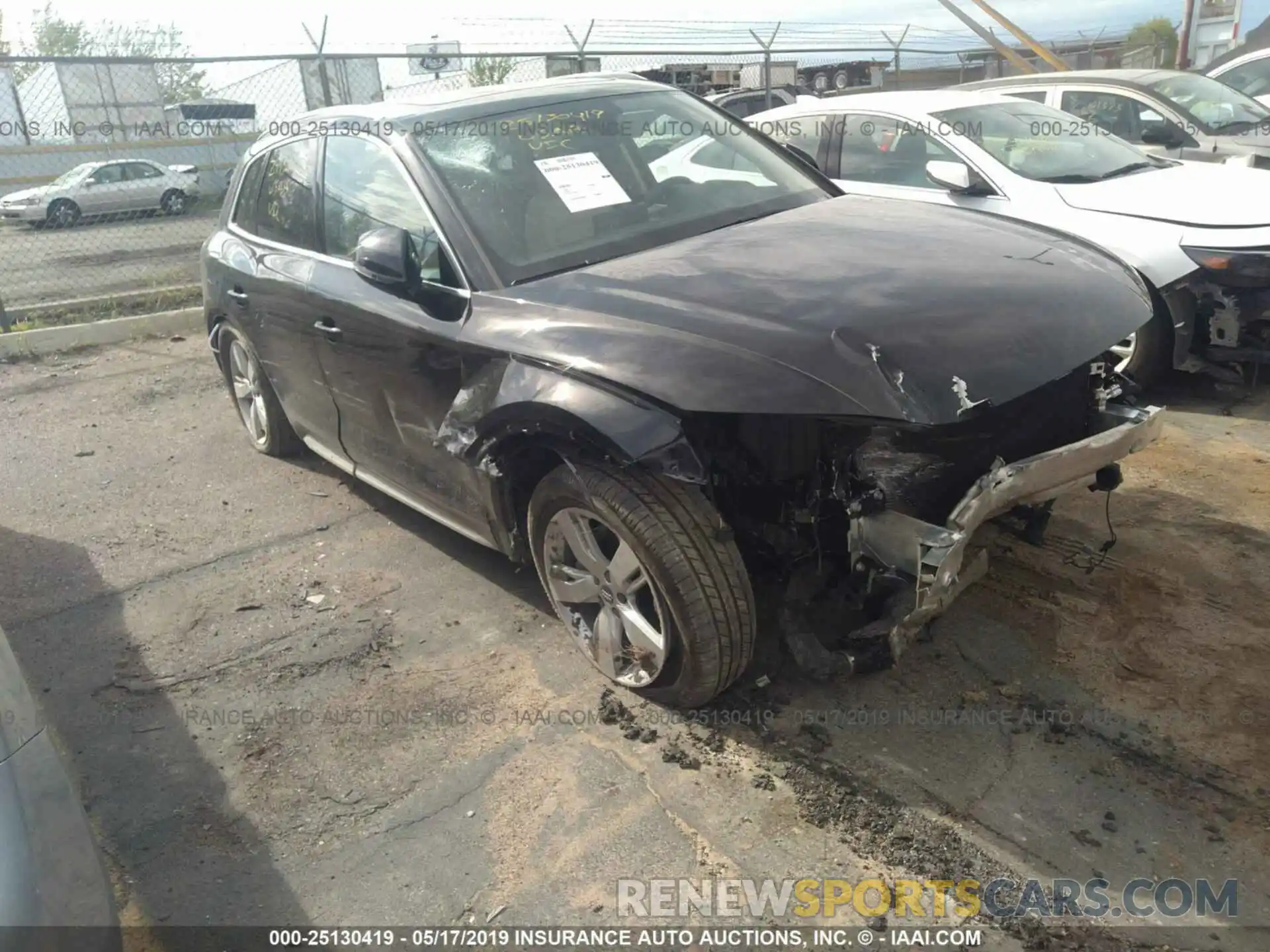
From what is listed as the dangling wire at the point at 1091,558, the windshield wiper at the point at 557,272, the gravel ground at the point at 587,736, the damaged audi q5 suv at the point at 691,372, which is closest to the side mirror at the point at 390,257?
the damaged audi q5 suv at the point at 691,372

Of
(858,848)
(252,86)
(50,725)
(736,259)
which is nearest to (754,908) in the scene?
(858,848)

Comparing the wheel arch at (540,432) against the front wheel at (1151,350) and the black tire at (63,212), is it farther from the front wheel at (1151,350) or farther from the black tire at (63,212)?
the black tire at (63,212)

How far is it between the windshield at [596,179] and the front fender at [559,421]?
45 centimetres

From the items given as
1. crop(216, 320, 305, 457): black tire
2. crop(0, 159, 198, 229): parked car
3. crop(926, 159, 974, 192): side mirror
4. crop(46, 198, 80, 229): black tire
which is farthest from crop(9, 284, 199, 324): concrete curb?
crop(46, 198, 80, 229): black tire

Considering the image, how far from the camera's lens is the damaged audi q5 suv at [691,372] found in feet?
8.52

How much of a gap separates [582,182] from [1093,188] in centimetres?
373

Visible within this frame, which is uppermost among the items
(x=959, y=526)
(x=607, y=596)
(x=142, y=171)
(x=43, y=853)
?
(x=959, y=526)

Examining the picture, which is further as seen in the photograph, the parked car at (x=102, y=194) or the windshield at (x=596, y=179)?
the parked car at (x=102, y=194)

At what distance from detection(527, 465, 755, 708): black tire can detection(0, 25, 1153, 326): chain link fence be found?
3461 millimetres

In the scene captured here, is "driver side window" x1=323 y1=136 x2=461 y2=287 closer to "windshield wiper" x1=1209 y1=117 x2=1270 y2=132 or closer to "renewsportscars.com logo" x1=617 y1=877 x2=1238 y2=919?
"renewsportscars.com logo" x1=617 y1=877 x2=1238 y2=919

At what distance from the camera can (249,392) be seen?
17.9 feet

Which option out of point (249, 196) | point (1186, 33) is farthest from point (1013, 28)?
point (249, 196)

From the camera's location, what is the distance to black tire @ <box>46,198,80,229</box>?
18.6 m

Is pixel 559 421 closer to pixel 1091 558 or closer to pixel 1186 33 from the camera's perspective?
pixel 1091 558
